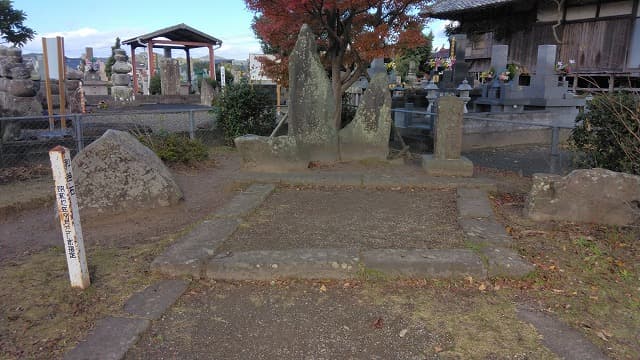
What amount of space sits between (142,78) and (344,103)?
2439 cm

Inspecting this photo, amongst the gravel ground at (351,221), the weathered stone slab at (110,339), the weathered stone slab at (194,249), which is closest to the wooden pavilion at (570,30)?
the gravel ground at (351,221)

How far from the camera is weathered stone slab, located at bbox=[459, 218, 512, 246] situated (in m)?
3.83

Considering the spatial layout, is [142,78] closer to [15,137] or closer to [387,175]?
[15,137]

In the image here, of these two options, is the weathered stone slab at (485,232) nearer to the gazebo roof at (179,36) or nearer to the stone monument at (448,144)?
the stone monument at (448,144)

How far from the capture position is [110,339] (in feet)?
8.34

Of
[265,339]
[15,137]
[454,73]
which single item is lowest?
[265,339]

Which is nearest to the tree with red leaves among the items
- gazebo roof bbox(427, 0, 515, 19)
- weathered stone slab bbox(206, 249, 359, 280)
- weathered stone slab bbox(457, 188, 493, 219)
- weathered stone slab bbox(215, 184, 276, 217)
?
weathered stone slab bbox(215, 184, 276, 217)

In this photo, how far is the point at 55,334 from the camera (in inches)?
102

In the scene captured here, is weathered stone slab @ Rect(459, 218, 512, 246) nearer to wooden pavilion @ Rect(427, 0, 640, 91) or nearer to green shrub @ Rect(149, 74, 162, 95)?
wooden pavilion @ Rect(427, 0, 640, 91)

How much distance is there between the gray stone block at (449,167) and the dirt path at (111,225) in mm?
2838

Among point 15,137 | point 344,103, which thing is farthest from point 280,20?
point 15,137

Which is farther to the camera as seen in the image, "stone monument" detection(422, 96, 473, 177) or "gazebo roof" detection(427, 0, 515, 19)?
"gazebo roof" detection(427, 0, 515, 19)

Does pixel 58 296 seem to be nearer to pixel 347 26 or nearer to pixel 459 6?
pixel 347 26

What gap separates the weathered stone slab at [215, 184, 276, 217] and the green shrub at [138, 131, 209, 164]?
1842 mm
